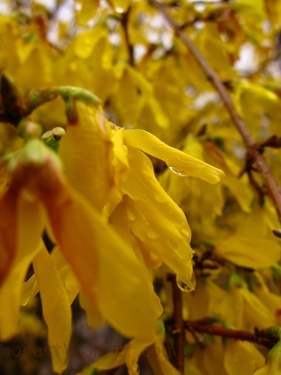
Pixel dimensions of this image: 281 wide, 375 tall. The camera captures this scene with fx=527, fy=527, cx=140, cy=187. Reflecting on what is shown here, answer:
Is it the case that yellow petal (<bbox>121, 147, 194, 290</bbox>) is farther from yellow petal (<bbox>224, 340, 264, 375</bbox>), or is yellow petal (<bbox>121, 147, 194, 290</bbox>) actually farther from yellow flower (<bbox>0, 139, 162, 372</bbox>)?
yellow petal (<bbox>224, 340, 264, 375</bbox>)

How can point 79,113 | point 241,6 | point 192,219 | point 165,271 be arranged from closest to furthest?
point 79,113 < point 165,271 < point 241,6 < point 192,219

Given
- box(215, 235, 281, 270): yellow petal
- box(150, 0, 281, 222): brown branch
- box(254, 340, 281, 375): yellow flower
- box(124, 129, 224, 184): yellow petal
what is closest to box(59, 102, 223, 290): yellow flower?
box(124, 129, 224, 184): yellow petal

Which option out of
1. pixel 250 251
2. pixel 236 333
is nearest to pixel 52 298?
pixel 236 333

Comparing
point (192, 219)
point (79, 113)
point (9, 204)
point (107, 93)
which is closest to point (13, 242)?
point (9, 204)

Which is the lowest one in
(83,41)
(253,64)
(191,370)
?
(253,64)

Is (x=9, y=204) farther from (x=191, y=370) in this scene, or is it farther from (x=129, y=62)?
(x=129, y=62)

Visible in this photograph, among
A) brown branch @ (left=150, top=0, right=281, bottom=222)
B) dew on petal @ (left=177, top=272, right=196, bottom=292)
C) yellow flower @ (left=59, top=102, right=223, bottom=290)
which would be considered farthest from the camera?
brown branch @ (left=150, top=0, right=281, bottom=222)
